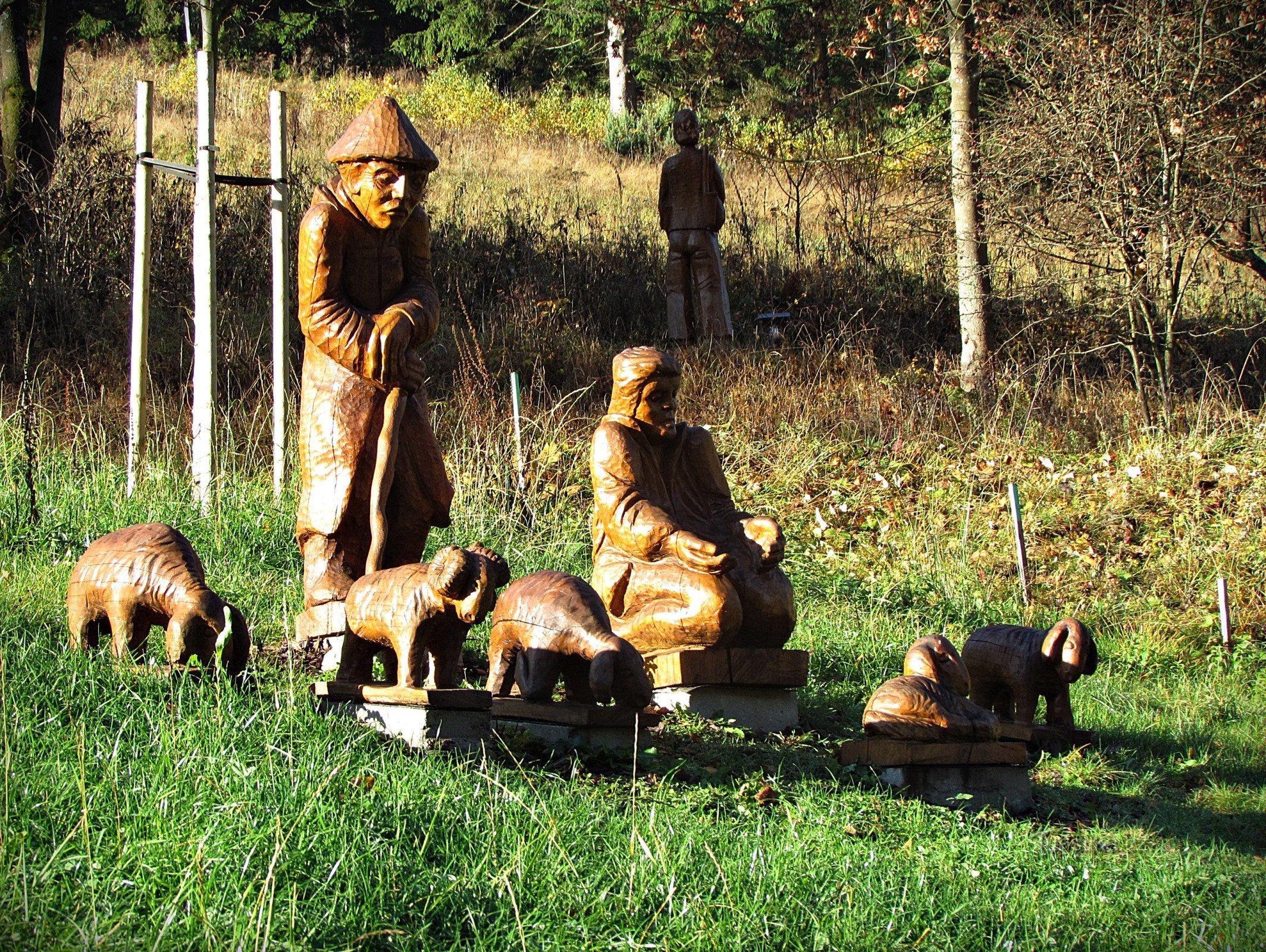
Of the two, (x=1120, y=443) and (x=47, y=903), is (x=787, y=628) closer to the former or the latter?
(x=47, y=903)

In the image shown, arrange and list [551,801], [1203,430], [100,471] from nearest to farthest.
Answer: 1. [551,801]
2. [100,471]
3. [1203,430]

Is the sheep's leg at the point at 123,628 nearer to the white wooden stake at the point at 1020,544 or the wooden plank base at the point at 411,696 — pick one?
the wooden plank base at the point at 411,696

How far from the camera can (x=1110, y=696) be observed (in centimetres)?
811

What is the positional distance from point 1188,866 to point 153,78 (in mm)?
25489

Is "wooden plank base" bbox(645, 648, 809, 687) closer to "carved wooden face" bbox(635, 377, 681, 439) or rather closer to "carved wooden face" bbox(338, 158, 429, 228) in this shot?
"carved wooden face" bbox(635, 377, 681, 439)

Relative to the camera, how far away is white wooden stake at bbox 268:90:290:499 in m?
9.02

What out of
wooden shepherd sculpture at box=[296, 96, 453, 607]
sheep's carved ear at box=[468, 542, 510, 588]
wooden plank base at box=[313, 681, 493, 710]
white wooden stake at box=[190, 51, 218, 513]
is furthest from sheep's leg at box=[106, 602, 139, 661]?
white wooden stake at box=[190, 51, 218, 513]

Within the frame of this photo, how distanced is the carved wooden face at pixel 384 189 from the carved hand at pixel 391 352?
1.43 ft

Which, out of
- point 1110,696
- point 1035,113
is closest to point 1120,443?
point 1035,113

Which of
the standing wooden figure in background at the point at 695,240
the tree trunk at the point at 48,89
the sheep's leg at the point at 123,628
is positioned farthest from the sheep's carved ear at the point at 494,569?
the tree trunk at the point at 48,89

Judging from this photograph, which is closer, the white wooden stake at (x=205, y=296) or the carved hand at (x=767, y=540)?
the carved hand at (x=767, y=540)

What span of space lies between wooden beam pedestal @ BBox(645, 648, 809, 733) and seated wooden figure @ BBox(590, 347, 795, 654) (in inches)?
4.0

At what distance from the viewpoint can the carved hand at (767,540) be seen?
6.15 m

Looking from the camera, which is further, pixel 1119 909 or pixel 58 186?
pixel 58 186
